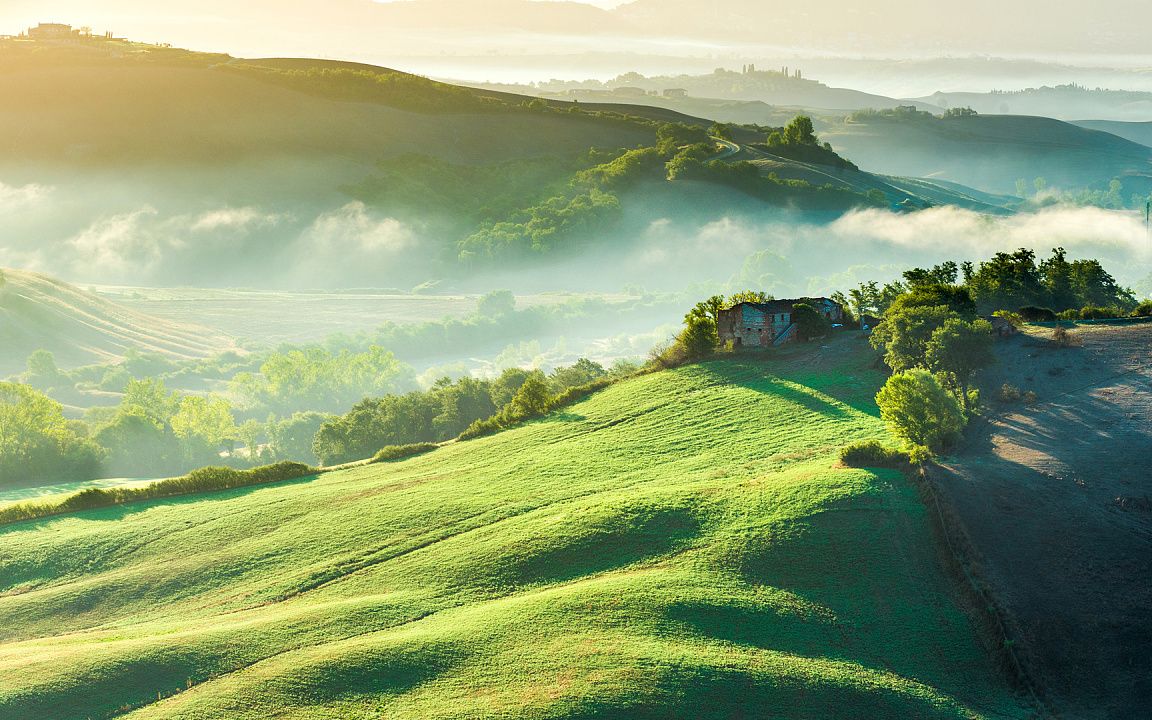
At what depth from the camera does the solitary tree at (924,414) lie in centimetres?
6956

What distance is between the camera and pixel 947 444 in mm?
70188

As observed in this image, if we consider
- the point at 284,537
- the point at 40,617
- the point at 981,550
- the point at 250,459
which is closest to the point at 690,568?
the point at 981,550

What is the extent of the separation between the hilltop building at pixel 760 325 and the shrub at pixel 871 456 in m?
33.1

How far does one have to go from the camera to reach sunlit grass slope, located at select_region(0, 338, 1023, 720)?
4950cm

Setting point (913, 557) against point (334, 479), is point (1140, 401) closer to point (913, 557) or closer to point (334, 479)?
point (913, 557)

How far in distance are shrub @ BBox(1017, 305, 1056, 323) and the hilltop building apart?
60.9 ft

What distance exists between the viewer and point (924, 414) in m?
69.7

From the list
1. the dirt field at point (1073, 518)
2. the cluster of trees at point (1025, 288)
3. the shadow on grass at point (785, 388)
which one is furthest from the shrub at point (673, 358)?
the dirt field at point (1073, 518)

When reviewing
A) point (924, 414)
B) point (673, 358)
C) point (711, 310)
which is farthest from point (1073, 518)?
point (711, 310)

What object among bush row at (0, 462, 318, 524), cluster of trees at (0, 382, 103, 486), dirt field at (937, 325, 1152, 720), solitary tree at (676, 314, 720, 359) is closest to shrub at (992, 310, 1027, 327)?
dirt field at (937, 325, 1152, 720)

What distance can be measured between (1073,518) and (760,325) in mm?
46574

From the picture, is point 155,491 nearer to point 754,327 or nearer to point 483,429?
point 483,429

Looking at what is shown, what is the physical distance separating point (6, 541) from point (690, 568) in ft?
176

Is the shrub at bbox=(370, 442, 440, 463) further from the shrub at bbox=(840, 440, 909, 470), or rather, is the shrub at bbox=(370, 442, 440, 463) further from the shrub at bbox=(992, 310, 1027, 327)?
the shrub at bbox=(992, 310, 1027, 327)
